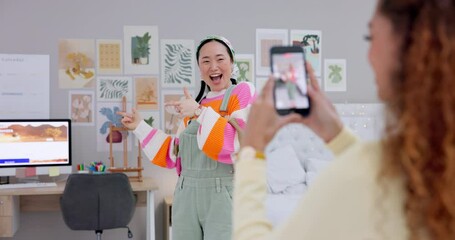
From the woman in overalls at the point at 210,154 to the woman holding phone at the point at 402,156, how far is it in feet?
4.06

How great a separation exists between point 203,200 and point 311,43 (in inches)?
98.2

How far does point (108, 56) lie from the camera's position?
3.90 meters

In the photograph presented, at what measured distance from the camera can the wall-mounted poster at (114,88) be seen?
3885 millimetres

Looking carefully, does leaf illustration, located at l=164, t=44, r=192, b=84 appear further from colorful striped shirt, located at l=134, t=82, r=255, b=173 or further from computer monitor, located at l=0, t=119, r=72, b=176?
colorful striped shirt, located at l=134, t=82, r=255, b=173

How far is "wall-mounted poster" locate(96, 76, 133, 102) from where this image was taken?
3.88 m

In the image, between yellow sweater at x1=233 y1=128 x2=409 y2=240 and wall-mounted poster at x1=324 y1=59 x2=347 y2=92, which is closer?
yellow sweater at x1=233 y1=128 x2=409 y2=240

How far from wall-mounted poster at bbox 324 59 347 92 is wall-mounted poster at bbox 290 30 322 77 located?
0.23 feet

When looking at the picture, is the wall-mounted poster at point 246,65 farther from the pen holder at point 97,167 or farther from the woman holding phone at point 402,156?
the woman holding phone at point 402,156

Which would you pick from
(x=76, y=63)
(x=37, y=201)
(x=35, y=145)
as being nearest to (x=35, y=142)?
(x=35, y=145)

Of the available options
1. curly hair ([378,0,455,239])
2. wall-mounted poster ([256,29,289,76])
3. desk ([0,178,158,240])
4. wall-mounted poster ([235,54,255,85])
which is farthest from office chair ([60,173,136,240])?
curly hair ([378,0,455,239])

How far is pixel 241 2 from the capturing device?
407cm

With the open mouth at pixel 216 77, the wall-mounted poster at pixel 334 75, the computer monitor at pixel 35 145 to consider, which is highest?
the wall-mounted poster at pixel 334 75

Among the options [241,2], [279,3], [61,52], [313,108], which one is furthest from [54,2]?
[313,108]

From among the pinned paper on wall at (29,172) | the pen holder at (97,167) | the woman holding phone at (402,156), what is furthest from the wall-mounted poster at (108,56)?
the woman holding phone at (402,156)
